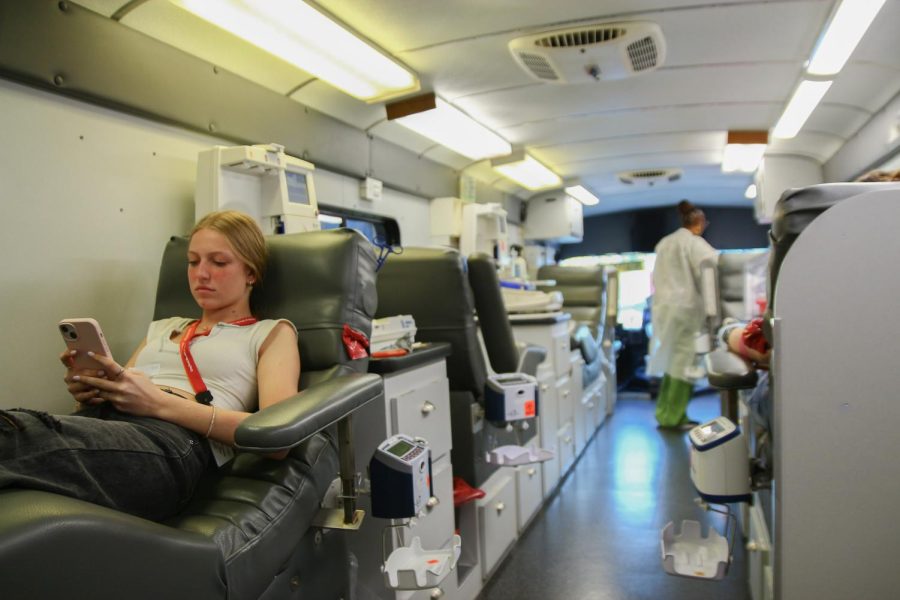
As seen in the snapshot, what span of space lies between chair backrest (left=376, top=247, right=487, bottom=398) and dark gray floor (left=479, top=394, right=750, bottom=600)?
33.6 inches

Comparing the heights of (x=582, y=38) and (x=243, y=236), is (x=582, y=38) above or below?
above

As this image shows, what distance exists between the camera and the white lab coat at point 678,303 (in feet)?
15.8

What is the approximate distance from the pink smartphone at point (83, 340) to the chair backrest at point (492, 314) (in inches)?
58.5

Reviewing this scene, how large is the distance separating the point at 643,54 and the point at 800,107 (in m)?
1.65

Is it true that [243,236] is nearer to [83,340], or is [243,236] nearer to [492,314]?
[83,340]

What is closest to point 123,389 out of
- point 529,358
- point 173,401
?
point 173,401

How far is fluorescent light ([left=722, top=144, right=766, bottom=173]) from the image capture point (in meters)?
4.66

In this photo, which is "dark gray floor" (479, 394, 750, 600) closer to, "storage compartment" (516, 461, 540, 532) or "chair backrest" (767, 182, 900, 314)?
"storage compartment" (516, 461, 540, 532)

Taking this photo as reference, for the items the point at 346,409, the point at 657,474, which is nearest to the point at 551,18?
the point at 346,409

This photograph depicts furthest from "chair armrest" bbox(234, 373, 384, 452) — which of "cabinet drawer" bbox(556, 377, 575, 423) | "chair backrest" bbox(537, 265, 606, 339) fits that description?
"chair backrest" bbox(537, 265, 606, 339)

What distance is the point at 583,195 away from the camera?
22.2 feet

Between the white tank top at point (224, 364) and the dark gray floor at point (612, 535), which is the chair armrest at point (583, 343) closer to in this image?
the dark gray floor at point (612, 535)

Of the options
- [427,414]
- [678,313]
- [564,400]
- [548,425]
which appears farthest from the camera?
[678,313]

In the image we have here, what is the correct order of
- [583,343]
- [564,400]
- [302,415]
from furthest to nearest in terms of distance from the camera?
[583,343] < [564,400] < [302,415]
